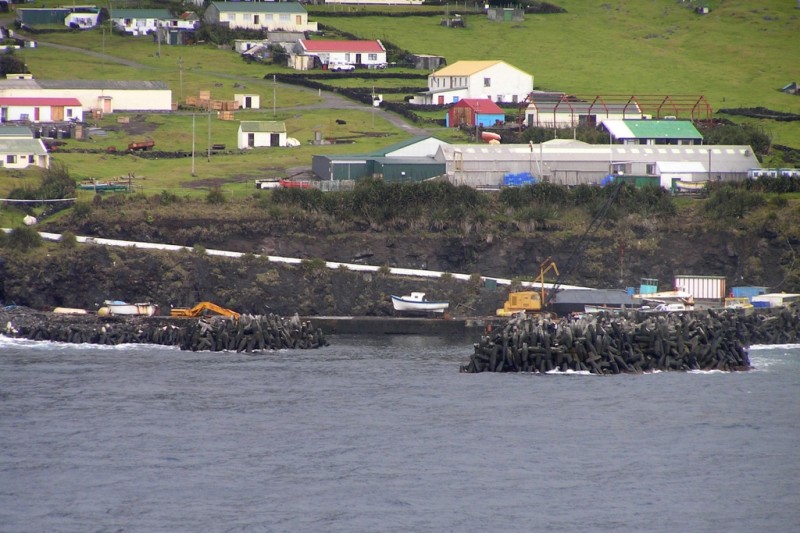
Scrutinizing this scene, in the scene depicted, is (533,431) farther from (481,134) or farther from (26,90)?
(26,90)

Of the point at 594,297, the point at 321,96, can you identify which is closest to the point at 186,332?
the point at 594,297

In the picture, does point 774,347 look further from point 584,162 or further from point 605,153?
point 605,153

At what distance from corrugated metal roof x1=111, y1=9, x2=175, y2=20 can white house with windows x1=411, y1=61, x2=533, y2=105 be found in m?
31.4

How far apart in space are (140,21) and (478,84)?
36507mm

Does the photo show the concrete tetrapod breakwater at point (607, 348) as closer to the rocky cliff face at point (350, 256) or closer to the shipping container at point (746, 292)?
the shipping container at point (746, 292)

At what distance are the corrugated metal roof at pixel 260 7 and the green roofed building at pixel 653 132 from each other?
4407 cm

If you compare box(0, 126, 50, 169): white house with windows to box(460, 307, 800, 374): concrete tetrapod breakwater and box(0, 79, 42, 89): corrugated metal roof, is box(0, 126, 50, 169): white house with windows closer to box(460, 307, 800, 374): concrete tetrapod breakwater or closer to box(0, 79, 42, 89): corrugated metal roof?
box(0, 79, 42, 89): corrugated metal roof

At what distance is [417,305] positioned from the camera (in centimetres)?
5984

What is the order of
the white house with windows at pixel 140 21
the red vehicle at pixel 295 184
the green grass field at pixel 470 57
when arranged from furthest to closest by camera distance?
the white house with windows at pixel 140 21, the green grass field at pixel 470 57, the red vehicle at pixel 295 184

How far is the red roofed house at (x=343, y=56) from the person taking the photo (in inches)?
4326

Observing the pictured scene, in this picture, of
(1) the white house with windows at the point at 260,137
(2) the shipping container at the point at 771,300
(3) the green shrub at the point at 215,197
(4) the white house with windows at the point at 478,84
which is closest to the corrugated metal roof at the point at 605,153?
(3) the green shrub at the point at 215,197

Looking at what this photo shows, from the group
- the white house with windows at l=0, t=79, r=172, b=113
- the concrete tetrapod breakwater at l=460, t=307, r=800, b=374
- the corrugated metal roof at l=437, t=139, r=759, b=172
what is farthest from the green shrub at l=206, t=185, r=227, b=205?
the white house with windows at l=0, t=79, r=172, b=113

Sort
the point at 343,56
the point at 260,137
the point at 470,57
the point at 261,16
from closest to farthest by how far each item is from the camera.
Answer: the point at 260,137 < the point at 343,56 < the point at 470,57 < the point at 261,16

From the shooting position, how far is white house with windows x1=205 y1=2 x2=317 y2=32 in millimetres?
120250
